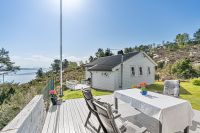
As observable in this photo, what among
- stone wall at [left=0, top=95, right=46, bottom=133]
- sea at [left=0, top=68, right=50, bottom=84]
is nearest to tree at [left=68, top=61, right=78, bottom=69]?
sea at [left=0, top=68, right=50, bottom=84]

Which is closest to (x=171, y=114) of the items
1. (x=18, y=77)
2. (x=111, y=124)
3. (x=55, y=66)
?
(x=111, y=124)

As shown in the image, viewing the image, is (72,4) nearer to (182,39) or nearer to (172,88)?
(172,88)

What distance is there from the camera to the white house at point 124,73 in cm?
1376

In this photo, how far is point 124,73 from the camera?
14344 mm

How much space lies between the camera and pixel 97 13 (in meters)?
12.1

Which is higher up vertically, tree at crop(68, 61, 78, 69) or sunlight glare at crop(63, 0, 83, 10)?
sunlight glare at crop(63, 0, 83, 10)

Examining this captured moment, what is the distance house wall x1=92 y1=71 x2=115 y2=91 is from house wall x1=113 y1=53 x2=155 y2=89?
29.6 inches

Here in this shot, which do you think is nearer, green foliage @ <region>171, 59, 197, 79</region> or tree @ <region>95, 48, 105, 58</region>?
green foliage @ <region>171, 59, 197, 79</region>

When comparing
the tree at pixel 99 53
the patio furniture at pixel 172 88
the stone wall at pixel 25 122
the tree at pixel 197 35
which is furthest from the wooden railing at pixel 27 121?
the tree at pixel 197 35

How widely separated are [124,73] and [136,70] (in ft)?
6.00

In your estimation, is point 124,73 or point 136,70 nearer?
point 124,73

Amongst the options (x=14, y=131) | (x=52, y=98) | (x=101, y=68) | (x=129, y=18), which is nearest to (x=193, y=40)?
(x=129, y=18)

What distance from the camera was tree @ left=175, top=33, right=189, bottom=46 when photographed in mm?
45591

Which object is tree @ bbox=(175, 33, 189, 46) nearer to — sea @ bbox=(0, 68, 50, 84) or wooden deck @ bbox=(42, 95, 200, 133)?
sea @ bbox=(0, 68, 50, 84)
